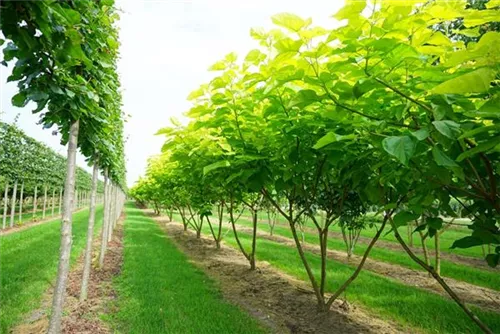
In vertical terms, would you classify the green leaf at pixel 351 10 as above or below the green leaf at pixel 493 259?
above

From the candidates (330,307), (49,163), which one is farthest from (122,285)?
(49,163)

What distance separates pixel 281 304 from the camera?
6.17 m

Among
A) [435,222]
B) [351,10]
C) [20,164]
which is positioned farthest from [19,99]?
[20,164]

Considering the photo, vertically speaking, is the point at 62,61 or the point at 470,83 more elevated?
the point at 62,61

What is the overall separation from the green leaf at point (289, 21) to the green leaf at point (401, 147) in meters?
0.64

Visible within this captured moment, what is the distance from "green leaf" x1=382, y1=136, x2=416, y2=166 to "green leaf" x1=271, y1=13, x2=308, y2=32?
2.11ft

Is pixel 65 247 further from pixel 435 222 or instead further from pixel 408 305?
pixel 408 305

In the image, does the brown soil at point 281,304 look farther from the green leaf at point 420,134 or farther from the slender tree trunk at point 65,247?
the green leaf at point 420,134

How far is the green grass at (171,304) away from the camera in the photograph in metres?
4.86

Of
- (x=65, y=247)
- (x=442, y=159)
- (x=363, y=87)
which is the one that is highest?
(x=363, y=87)

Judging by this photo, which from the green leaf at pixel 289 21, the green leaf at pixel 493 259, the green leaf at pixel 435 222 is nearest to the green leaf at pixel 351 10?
the green leaf at pixel 289 21

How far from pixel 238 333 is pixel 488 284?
Answer: 741 cm

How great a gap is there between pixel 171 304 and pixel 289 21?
545 centimetres

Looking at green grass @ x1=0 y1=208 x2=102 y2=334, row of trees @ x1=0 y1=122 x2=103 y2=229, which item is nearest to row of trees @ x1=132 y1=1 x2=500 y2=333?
green grass @ x1=0 y1=208 x2=102 y2=334
